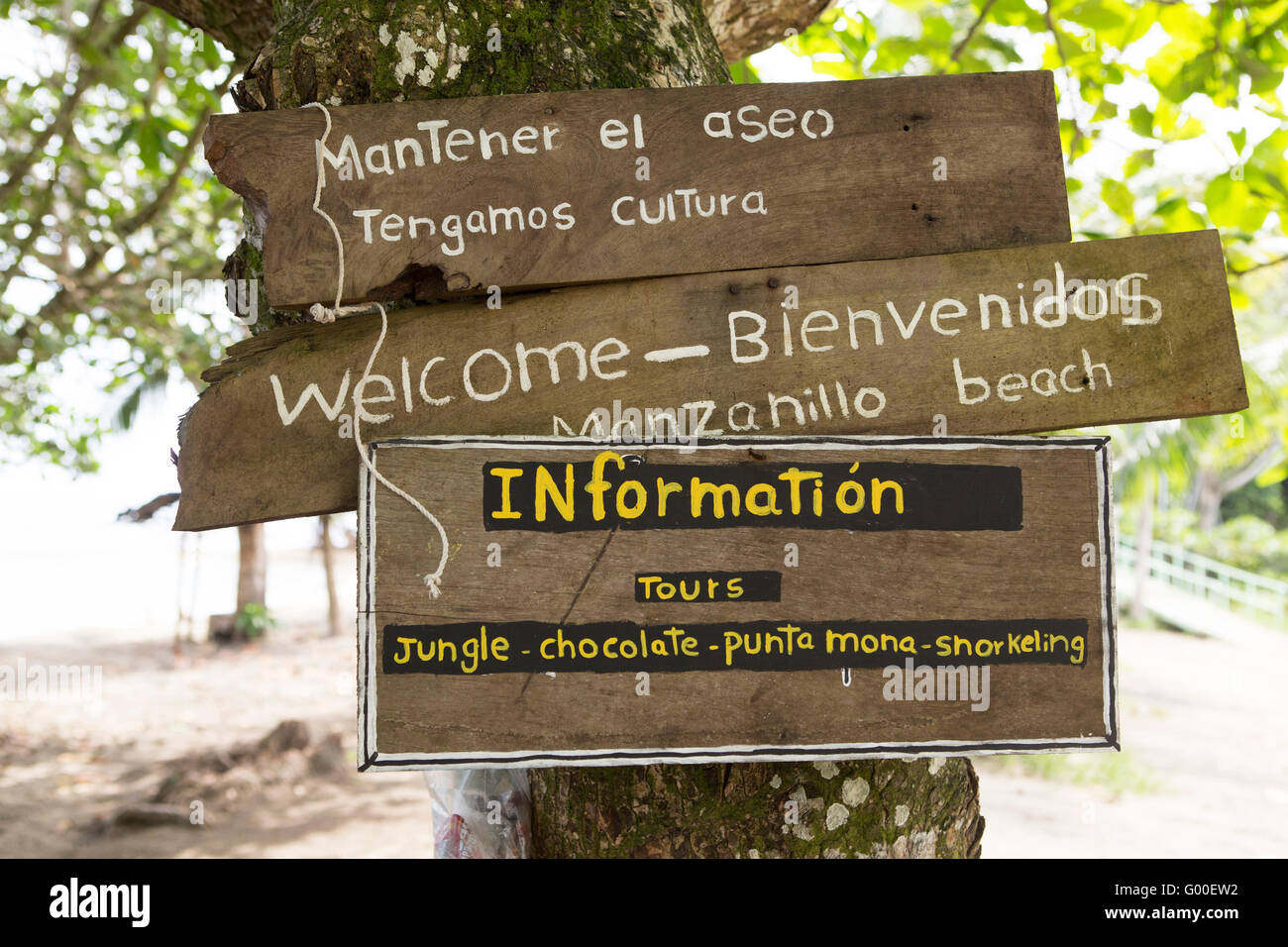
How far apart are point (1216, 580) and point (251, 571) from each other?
18.1 metres

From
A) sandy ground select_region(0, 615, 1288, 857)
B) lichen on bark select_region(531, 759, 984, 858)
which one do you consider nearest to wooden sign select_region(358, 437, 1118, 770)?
lichen on bark select_region(531, 759, 984, 858)

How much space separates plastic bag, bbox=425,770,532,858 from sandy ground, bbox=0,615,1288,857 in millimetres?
4559

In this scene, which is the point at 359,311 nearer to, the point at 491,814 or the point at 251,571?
the point at 491,814

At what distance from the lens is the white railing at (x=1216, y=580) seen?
1623 centimetres

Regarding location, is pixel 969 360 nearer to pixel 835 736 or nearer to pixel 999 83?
pixel 999 83

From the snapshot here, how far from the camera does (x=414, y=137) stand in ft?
4.58

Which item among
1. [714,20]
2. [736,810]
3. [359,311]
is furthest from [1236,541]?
[359,311]

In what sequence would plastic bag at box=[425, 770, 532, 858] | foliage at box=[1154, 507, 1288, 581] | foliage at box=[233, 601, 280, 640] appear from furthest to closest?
foliage at box=[1154, 507, 1288, 581]
foliage at box=[233, 601, 280, 640]
plastic bag at box=[425, 770, 532, 858]

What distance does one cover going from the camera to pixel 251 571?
12898 millimetres

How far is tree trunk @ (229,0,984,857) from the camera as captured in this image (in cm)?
143

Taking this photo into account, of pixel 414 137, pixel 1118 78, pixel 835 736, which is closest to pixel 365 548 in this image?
pixel 414 137

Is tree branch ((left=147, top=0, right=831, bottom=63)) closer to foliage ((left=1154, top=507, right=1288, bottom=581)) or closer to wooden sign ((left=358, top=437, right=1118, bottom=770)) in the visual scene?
wooden sign ((left=358, top=437, right=1118, bottom=770))
